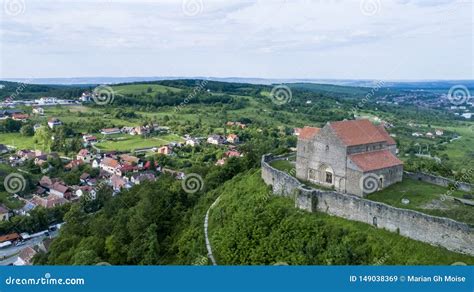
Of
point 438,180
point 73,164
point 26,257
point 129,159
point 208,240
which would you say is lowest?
point 26,257

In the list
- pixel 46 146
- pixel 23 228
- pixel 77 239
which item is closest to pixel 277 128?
pixel 46 146

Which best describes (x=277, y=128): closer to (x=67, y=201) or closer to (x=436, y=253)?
(x=67, y=201)

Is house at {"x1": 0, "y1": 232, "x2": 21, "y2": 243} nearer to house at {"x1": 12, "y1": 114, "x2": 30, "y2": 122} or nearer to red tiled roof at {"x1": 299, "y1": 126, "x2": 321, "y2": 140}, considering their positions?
red tiled roof at {"x1": 299, "y1": 126, "x2": 321, "y2": 140}

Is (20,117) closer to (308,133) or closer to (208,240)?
(208,240)

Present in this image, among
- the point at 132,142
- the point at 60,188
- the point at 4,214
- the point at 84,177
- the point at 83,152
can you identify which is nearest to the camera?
the point at 4,214

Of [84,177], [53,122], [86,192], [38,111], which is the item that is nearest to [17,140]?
[53,122]

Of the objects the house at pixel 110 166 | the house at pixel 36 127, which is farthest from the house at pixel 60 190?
the house at pixel 36 127

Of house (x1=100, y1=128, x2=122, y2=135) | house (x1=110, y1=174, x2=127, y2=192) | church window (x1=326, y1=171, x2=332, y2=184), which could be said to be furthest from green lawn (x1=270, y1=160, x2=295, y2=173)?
house (x1=100, y1=128, x2=122, y2=135)
